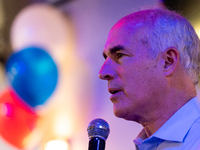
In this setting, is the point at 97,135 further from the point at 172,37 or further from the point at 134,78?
the point at 172,37

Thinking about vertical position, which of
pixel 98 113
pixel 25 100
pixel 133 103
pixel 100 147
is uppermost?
pixel 25 100

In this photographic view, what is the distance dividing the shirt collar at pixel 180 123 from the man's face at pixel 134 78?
66 mm

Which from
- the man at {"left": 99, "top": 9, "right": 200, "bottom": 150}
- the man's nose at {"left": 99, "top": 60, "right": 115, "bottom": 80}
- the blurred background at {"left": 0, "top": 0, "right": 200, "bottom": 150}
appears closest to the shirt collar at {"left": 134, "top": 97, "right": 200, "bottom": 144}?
the man at {"left": 99, "top": 9, "right": 200, "bottom": 150}

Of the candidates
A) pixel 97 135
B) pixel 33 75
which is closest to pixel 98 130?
pixel 97 135

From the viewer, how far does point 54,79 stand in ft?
6.44

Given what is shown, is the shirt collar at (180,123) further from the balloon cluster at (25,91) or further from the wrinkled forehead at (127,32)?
the balloon cluster at (25,91)

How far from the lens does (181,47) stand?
894mm

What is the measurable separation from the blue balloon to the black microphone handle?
1164mm

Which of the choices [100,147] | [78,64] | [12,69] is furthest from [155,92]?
[12,69]

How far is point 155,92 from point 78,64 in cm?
122

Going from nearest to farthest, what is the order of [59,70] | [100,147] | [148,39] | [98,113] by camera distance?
[100,147] → [148,39] → [98,113] → [59,70]

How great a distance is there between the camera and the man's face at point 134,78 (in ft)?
2.76

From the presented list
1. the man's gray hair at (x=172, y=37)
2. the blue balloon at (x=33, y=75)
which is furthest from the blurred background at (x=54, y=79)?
the man's gray hair at (x=172, y=37)

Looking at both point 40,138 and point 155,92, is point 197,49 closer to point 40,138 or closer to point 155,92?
point 155,92
